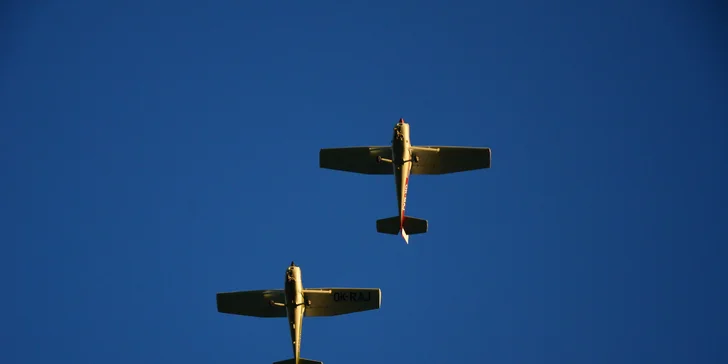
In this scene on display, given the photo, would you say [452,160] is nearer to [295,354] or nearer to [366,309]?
[366,309]

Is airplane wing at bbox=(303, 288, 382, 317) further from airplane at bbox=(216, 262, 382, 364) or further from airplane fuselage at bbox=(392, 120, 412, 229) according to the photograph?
airplane fuselage at bbox=(392, 120, 412, 229)

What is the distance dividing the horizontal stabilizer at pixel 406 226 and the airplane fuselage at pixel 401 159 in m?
0.74

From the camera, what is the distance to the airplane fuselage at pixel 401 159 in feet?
163

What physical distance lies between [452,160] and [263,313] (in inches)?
439

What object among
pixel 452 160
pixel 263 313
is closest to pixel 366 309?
pixel 263 313

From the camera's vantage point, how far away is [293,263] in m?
48.8

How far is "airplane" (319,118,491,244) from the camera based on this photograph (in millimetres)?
51156

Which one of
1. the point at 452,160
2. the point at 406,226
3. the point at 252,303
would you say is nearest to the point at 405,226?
the point at 406,226

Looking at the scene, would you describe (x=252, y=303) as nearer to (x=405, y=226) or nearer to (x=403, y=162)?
(x=405, y=226)

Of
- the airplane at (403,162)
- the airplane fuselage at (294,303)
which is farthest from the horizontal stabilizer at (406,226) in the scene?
the airplane fuselage at (294,303)

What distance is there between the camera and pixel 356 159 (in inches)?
2101

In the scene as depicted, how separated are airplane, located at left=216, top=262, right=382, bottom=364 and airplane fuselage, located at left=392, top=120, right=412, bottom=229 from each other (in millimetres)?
4606

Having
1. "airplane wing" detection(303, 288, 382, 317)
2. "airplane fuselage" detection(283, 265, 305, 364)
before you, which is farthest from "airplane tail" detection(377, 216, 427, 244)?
"airplane fuselage" detection(283, 265, 305, 364)

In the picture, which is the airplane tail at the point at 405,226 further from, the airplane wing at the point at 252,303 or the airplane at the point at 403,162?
the airplane wing at the point at 252,303
